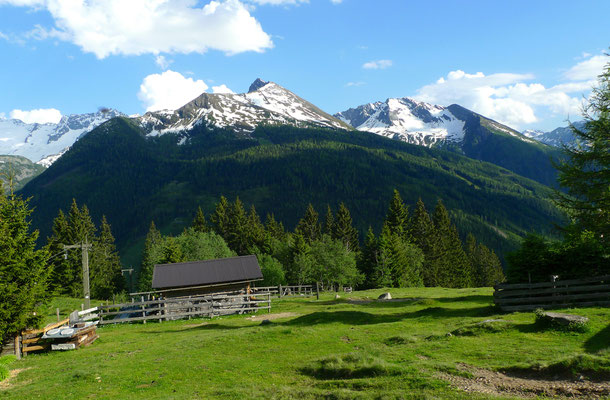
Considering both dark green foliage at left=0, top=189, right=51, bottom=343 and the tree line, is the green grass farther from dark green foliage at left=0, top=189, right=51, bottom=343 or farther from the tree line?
the tree line

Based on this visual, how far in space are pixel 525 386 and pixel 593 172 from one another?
63.5 feet

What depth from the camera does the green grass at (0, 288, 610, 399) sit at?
1154cm

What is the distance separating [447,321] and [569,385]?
11640 millimetres

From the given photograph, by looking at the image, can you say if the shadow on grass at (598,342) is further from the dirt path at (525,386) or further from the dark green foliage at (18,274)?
the dark green foliage at (18,274)

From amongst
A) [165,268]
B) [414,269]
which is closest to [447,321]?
[165,268]

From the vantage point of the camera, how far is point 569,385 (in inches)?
406

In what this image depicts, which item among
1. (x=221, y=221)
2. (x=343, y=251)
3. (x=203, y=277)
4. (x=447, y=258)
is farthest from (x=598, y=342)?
(x=221, y=221)

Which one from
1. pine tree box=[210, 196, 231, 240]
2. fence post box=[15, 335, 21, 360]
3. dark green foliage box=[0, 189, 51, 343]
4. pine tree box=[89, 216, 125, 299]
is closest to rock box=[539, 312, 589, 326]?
dark green foliage box=[0, 189, 51, 343]

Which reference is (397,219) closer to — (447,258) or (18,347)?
(447,258)

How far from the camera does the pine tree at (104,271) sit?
81137mm

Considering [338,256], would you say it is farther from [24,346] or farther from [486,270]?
[486,270]

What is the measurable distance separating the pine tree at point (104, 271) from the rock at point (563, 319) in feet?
266

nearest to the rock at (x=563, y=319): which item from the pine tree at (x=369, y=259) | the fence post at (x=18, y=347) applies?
the fence post at (x=18, y=347)

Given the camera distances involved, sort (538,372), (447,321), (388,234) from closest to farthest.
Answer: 1. (538,372)
2. (447,321)
3. (388,234)
